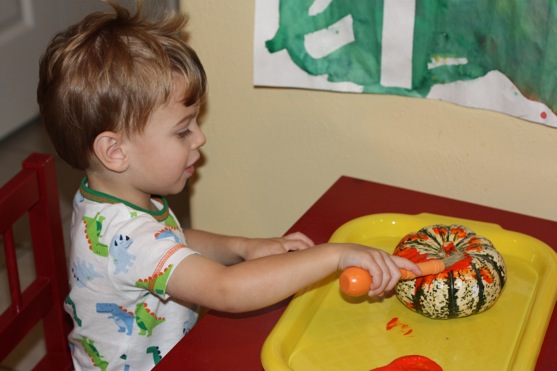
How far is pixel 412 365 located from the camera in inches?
35.2

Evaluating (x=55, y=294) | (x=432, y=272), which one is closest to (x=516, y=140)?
(x=432, y=272)

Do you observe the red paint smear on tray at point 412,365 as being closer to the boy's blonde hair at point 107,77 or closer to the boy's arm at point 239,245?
the boy's arm at point 239,245

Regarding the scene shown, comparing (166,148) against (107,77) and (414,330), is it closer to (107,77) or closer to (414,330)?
(107,77)

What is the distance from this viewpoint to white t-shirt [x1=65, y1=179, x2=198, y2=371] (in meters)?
0.97

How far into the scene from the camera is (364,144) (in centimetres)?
131

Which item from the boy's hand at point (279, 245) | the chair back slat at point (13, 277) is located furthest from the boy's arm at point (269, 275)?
the chair back slat at point (13, 277)

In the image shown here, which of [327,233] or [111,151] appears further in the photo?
[327,233]

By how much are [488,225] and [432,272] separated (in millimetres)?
197

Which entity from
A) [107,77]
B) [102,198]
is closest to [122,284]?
[102,198]

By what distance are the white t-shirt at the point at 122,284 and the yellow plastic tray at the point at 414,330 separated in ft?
0.52

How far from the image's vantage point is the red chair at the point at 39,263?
3.45ft

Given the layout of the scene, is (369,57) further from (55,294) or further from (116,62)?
(55,294)

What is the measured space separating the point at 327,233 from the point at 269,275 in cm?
22

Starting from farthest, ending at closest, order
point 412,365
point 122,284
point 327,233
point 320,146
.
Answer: point 320,146 < point 327,233 < point 122,284 < point 412,365
